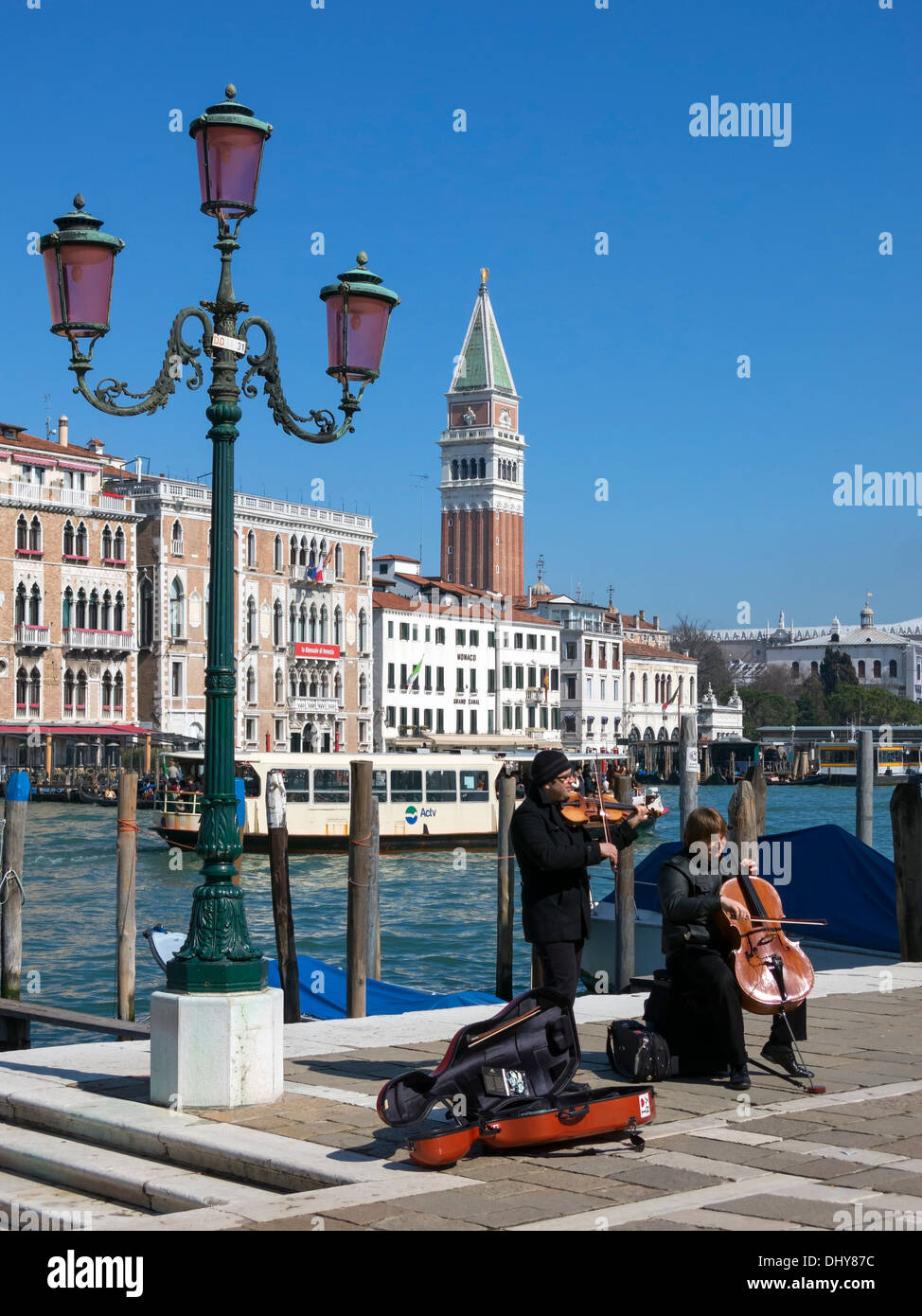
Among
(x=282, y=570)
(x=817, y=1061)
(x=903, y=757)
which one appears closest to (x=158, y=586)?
(x=282, y=570)

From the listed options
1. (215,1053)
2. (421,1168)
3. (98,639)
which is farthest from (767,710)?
(421,1168)

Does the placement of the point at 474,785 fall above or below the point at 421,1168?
above

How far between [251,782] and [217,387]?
2346 centimetres

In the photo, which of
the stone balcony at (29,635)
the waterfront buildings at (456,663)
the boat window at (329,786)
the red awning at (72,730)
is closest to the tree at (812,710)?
the waterfront buildings at (456,663)

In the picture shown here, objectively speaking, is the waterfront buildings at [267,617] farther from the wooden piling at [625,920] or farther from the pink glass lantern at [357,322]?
the pink glass lantern at [357,322]

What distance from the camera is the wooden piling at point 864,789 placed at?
57.0 feet

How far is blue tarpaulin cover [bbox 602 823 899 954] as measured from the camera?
12.6 metres

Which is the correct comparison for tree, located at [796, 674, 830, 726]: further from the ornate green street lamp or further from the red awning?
the ornate green street lamp

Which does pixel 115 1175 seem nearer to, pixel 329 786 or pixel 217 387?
pixel 217 387

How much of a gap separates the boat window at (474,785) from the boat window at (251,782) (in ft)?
14.0

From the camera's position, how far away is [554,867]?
239 inches

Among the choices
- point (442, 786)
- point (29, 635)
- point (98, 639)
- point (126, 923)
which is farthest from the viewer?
point (98, 639)

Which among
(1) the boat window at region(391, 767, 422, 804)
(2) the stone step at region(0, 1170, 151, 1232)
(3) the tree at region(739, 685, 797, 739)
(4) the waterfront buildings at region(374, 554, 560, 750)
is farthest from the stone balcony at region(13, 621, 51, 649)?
(3) the tree at region(739, 685, 797, 739)
